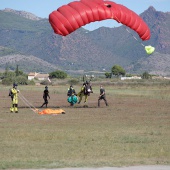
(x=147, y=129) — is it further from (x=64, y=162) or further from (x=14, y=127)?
(x=64, y=162)

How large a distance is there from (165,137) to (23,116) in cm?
981

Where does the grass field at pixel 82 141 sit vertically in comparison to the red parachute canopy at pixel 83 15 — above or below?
below

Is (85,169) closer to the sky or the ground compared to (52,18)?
closer to the ground

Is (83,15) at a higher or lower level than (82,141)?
higher

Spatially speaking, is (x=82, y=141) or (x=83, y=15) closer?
(x=82, y=141)

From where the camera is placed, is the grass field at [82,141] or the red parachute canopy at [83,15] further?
the red parachute canopy at [83,15]

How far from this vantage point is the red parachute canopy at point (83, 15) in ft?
78.3

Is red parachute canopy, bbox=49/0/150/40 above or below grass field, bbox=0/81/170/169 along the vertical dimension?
above

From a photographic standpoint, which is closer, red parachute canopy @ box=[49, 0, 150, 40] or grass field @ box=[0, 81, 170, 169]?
grass field @ box=[0, 81, 170, 169]

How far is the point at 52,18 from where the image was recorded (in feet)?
79.3

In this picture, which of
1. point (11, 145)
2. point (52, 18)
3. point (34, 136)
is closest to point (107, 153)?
point (11, 145)

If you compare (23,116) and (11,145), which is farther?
(23,116)

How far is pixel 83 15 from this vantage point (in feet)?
78.3

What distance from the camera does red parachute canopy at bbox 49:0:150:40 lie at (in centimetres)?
2386
